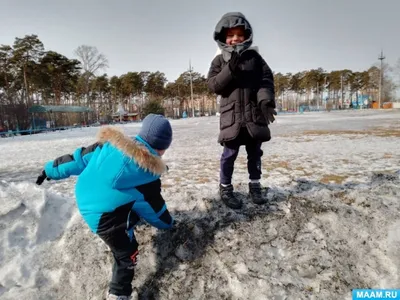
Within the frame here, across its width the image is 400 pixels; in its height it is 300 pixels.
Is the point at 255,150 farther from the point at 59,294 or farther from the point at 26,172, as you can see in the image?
the point at 26,172

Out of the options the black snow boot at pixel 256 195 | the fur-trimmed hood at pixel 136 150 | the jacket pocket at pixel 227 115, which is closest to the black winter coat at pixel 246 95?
the jacket pocket at pixel 227 115

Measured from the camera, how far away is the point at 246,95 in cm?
218

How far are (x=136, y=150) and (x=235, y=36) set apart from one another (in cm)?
137

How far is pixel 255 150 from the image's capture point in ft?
7.70

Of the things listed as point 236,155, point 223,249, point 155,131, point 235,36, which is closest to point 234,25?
point 235,36

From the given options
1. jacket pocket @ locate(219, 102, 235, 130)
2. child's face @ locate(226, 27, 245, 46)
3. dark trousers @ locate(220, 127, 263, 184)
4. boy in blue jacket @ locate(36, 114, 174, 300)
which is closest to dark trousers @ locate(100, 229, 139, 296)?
boy in blue jacket @ locate(36, 114, 174, 300)

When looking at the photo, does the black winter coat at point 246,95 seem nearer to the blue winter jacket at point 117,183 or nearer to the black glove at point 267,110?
the black glove at point 267,110

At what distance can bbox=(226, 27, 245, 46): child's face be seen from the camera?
225 cm

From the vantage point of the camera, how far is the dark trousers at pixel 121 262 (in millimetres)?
1508

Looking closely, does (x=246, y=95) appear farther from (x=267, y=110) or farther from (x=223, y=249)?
(x=223, y=249)

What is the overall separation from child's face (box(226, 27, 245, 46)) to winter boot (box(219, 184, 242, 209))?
4.09 ft

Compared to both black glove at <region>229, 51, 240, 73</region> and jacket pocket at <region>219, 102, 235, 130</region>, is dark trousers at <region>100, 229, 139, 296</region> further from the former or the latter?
black glove at <region>229, 51, 240, 73</region>

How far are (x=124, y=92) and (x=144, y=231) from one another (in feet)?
156

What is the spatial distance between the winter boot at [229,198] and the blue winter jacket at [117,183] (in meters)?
0.77
